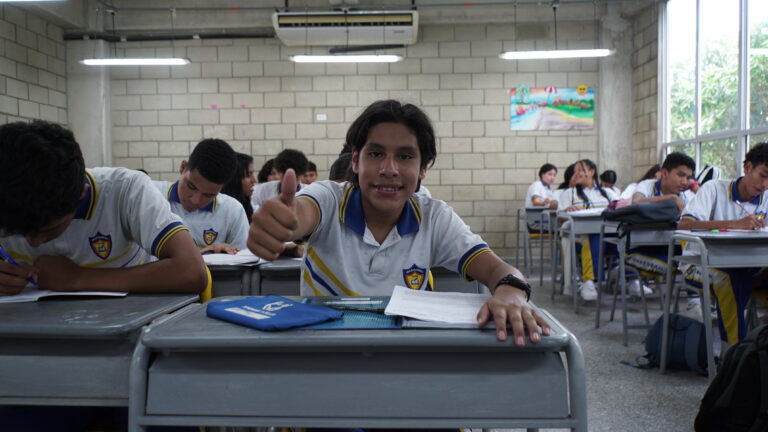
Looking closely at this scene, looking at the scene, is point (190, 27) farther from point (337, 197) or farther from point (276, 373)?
point (276, 373)

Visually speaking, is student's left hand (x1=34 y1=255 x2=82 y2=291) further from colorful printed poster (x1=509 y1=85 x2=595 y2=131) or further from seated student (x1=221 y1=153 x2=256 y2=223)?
colorful printed poster (x1=509 y1=85 x2=595 y2=131)

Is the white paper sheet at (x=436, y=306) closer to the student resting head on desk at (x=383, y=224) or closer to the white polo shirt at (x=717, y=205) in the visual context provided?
the student resting head on desk at (x=383, y=224)

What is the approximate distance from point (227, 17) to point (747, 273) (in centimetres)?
664

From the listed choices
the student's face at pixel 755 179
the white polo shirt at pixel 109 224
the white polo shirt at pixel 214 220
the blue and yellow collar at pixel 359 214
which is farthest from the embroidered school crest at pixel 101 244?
→ the student's face at pixel 755 179

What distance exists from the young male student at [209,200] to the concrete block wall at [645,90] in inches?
218

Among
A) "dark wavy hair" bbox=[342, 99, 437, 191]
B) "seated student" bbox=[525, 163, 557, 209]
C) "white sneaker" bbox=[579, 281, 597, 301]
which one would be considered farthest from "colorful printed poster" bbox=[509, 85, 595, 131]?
"dark wavy hair" bbox=[342, 99, 437, 191]

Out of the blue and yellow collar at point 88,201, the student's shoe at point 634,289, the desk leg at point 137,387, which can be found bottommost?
the student's shoe at point 634,289

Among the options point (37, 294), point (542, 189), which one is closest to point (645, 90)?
point (542, 189)

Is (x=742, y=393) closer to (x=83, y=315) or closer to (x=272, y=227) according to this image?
(x=272, y=227)

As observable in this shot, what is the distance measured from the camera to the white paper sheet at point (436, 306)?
90 cm

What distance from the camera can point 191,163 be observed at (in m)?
2.49

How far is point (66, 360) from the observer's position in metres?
0.93

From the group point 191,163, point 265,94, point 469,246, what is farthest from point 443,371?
point 265,94

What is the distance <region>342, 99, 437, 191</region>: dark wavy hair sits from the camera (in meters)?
1.41
